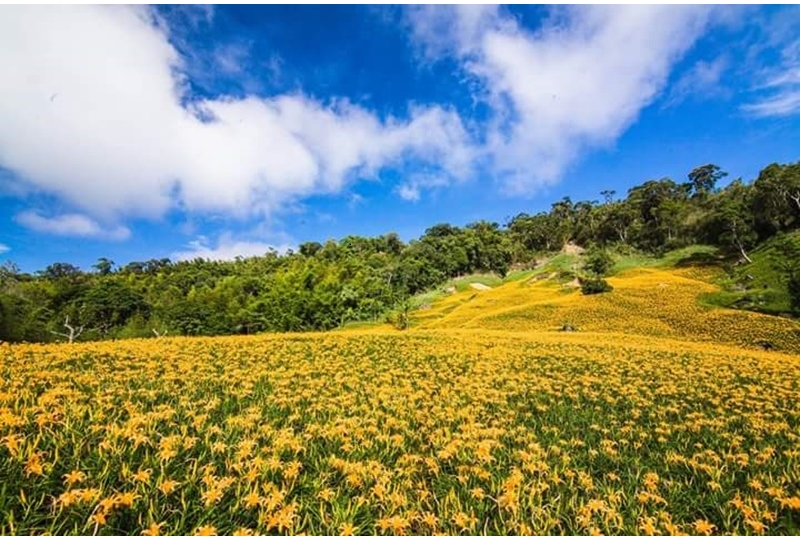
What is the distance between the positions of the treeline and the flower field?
2467 cm

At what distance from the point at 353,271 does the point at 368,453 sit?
76277mm

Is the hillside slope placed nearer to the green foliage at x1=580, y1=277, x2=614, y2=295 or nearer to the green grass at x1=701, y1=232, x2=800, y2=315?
the green foliage at x1=580, y1=277, x2=614, y2=295

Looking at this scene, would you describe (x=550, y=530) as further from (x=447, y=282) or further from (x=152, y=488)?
(x=447, y=282)

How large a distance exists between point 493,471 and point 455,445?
2.67 feet

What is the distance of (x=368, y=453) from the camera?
5184 millimetres

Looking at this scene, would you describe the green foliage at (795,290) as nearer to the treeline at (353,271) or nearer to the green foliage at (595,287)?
the green foliage at (595,287)

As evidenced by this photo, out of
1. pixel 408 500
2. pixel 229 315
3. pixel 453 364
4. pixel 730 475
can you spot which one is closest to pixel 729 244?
pixel 453 364

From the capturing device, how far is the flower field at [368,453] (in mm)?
3562

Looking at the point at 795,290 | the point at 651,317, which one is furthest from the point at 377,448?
the point at 795,290

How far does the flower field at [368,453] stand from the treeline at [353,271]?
24.7 meters

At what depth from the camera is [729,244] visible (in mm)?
52219

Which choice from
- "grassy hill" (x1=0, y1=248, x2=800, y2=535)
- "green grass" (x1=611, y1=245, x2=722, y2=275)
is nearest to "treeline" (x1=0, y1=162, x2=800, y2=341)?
"green grass" (x1=611, y1=245, x2=722, y2=275)

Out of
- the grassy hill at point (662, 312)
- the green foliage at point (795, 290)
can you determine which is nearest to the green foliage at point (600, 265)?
the grassy hill at point (662, 312)

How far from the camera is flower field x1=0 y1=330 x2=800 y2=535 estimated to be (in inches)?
140
